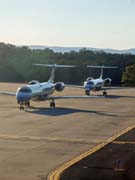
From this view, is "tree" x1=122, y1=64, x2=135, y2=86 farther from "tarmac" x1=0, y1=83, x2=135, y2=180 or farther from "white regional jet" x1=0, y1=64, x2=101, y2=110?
"tarmac" x1=0, y1=83, x2=135, y2=180

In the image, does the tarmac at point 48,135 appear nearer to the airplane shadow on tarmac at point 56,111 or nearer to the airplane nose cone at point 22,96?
the airplane shadow on tarmac at point 56,111

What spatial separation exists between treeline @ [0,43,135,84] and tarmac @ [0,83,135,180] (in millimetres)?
77642

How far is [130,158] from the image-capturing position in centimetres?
2447

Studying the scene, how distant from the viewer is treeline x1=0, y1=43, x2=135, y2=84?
13112 cm

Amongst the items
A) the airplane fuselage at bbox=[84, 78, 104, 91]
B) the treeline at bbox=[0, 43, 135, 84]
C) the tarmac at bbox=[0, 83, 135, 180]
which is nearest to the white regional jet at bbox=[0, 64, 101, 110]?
the tarmac at bbox=[0, 83, 135, 180]

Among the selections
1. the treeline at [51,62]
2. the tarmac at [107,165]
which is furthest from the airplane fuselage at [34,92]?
the treeline at [51,62]

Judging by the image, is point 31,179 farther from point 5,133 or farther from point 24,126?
point 24,126

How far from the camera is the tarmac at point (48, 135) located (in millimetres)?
22520

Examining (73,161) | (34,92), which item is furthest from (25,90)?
(73,161)

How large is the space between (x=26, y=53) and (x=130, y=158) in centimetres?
12806

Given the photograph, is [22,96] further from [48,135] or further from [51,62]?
[51,62]

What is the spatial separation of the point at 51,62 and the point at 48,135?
111 metres

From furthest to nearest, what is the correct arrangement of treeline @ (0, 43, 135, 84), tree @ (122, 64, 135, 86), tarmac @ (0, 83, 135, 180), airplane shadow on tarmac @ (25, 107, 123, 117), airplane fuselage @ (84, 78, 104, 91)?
1. treeline @ (0, 43, 135, 84)
2. tree @ (122, 64, 135, 86)
3. airplane fuselage @ (84, 78, 104, 91)
4. airplane shadow on tarmac @ (25, 107, 123, 117)
5. tarmac @ (0, 83, 135, 180)

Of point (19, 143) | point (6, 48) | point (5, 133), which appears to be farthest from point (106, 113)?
point (6, 48)
